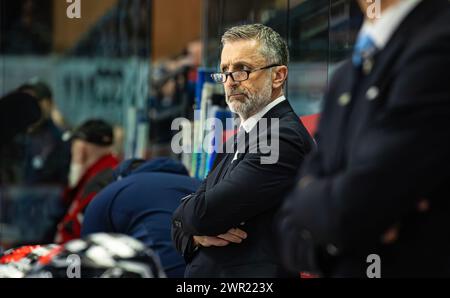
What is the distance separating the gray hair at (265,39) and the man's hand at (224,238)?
64 cm

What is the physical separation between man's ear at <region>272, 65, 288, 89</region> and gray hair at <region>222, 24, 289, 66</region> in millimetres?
30

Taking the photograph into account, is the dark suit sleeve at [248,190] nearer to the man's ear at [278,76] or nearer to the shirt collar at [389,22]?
the man's ear at [278,76]

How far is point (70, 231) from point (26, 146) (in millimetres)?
2225

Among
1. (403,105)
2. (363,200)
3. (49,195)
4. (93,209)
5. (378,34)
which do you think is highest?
(378,34)

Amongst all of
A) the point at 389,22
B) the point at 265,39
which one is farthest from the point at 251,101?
the point at 389,22

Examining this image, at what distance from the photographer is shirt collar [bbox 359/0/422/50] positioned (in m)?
2.06

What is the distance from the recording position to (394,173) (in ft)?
6.19

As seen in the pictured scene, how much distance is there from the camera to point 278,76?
3424 mm

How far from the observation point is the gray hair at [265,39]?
3.42 metres

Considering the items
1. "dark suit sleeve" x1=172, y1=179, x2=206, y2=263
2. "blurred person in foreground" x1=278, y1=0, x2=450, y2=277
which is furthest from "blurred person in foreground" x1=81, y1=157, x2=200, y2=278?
"blurred person in foreground" x1=278, y1=0, x2=450, y2=277

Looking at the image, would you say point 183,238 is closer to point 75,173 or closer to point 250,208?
point 250,208

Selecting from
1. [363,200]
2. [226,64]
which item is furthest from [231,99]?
[363,200]
